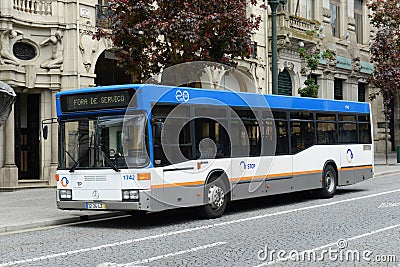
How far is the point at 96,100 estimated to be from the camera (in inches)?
533

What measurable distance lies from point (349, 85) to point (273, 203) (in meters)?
24.3

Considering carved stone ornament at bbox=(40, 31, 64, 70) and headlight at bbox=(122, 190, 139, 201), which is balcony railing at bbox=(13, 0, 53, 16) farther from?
headlight at bbox=(122, 190, 139, 201)

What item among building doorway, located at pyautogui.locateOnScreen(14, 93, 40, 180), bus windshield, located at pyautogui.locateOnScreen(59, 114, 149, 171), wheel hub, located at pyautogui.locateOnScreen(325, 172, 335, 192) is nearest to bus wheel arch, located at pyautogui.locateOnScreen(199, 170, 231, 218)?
bus windshield, located at pyautogui.locateOnScreen(59, 114, 149, 171)

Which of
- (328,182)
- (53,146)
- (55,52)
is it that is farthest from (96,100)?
(55,52)

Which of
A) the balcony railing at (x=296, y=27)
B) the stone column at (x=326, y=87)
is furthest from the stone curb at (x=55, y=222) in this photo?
the stone column at (x=326, y=87)

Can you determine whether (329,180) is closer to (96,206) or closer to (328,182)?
(328,182)

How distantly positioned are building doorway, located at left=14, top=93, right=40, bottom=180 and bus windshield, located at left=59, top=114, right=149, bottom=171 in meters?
10.1

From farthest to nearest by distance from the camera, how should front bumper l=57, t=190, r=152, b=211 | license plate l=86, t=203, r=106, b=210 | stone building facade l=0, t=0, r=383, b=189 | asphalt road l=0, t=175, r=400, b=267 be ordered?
stone building facade l=0, t=0, r=383, b=189, license plate l=86, t=203, r=106, b=210, front bumper l=57, t=190, r=152, b=211, asphalt road l=0, t=175, r=400, b=267

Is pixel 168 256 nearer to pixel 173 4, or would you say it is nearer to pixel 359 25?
pixel 173 4

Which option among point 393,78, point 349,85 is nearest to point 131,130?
point 393,78

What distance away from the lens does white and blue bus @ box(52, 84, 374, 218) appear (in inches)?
515

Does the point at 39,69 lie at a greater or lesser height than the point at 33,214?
greater

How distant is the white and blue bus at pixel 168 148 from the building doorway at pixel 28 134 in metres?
9.99

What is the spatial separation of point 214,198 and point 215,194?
94 millimetres
